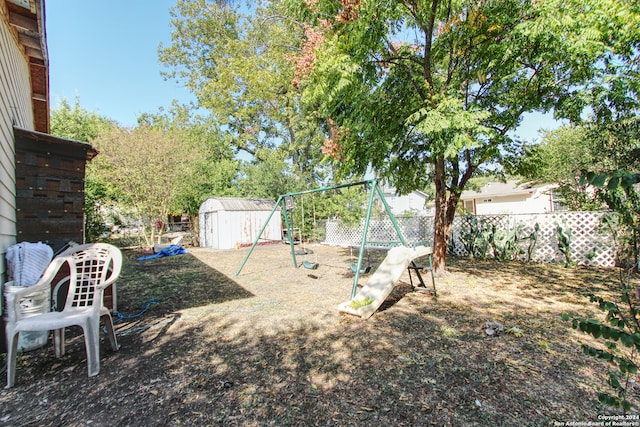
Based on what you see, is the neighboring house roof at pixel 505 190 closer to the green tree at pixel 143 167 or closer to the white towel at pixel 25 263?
the green tree at pixel 143 167

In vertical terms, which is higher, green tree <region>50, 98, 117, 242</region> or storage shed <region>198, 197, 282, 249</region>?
green tree <region>50, 98, 117, 242</region>

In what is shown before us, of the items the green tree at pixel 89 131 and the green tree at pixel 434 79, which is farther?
the green tree at pixel 89 131

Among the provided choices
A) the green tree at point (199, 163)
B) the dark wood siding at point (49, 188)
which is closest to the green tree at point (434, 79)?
Answer: the dark wood siding at point (49, 188)

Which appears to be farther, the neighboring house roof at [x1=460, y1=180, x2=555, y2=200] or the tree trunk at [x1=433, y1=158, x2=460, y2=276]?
the neighboring house roof at [x1=460, y1=180, x2=555, y2=200]

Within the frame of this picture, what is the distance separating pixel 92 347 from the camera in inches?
96.3

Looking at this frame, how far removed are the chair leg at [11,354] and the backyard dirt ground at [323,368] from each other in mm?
97

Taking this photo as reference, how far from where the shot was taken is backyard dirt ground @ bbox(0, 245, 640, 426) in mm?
1945

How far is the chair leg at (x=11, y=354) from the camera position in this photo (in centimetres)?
223

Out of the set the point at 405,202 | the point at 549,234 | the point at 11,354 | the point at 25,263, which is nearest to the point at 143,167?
the point at 25,263

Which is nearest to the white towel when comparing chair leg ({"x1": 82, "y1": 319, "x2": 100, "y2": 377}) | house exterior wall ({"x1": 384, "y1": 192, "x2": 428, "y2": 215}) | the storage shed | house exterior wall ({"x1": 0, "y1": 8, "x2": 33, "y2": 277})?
house exterior wall ({"x1": 0, "y1": 8, "x2": 33, "y2": 277})

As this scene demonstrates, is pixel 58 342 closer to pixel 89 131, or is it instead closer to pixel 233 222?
pixel 233 222

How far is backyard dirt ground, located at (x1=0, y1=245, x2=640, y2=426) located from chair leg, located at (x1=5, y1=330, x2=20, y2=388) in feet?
0.32

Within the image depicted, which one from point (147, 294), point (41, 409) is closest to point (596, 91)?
point (41, 409)

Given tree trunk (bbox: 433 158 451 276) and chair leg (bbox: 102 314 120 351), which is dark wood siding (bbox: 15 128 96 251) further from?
tree trunk (bbox: 433 158 451 276)
